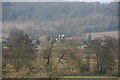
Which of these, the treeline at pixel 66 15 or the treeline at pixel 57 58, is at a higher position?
the treeline at pixel 66 15

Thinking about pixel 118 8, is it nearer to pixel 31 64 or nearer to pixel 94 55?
pixel 94 55

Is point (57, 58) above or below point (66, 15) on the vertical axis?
below

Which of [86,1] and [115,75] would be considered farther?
[115,75]

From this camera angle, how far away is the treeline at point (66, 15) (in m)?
2.81

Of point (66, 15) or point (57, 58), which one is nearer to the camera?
point (66, 15)

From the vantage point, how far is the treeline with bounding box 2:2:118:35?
9.23 ft

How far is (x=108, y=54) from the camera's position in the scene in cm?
315

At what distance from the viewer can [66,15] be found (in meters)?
2.84

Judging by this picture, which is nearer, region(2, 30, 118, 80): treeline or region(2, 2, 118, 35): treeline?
region(2, 2, 118, 35): treeline

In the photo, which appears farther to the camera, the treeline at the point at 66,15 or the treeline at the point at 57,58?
the treeline at the point at 57,58

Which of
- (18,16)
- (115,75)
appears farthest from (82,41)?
(18,16)

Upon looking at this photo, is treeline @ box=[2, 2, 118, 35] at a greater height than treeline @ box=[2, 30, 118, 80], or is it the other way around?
treeline @ box=[2, 2, 118, 35]

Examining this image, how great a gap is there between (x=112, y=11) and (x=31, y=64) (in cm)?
145

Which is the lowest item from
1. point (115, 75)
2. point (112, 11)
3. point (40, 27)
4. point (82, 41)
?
point (115, 75)
